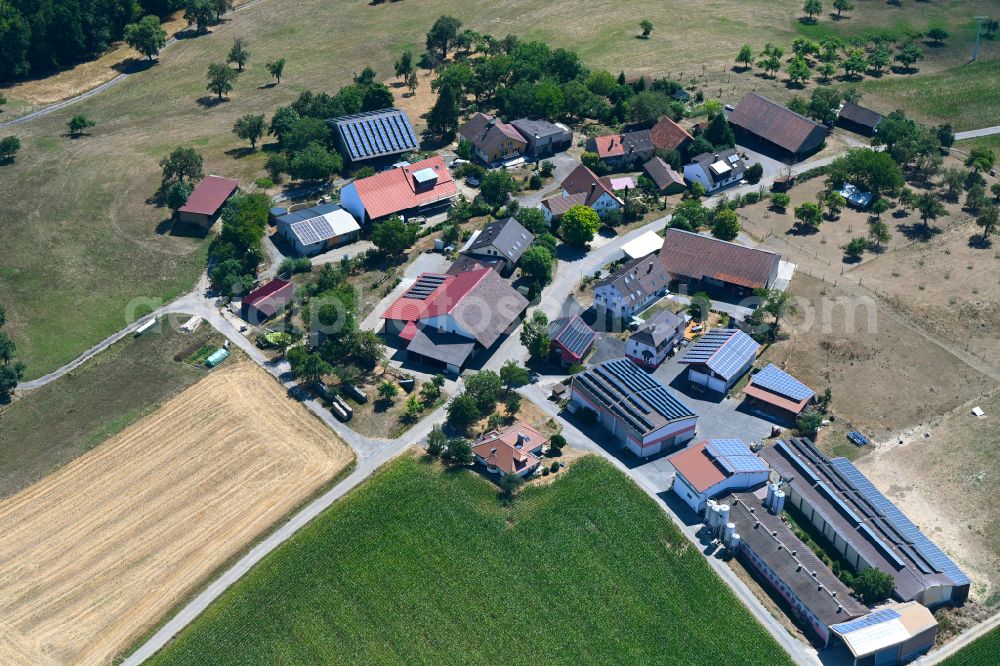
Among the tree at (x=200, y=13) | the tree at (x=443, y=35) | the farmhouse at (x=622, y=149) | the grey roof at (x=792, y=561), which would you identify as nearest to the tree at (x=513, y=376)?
the grey roof at (x=792, y=561)

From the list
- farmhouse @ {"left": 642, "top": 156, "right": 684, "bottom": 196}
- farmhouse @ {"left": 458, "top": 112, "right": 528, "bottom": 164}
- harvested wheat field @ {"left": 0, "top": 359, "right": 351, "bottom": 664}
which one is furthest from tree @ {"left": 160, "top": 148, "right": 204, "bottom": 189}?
farmhouse @ {"left": 642, "top": 156, "right": 684, "bottom": 196}

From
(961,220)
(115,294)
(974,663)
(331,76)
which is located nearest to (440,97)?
(331,76)

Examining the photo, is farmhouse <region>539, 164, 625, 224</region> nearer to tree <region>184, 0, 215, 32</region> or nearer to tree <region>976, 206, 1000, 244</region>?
tree <region>976, 206, 1000, 244</region>

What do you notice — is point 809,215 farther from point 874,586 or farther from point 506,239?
point 874,586

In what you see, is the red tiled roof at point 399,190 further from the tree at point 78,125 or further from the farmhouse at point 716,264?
the tree at point 78,125

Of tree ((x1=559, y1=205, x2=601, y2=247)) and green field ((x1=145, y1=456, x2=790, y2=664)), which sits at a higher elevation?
tree ((x1=559, y1=205, x2=601, y2=247))

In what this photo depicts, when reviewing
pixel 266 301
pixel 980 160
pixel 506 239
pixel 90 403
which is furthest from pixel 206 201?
pixel 980 160
